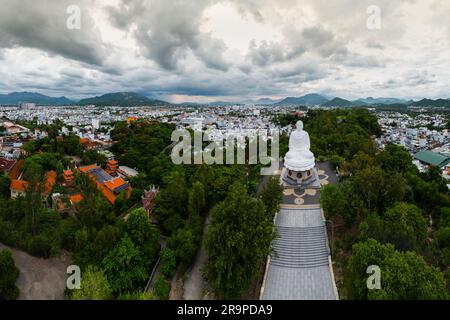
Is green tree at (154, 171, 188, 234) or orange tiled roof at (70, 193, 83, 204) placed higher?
green tree at (154, 171, 188, 234)

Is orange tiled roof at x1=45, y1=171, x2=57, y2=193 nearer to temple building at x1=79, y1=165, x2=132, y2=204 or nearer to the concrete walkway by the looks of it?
temple building at x1=79, y1=165, x2=132, y2=204

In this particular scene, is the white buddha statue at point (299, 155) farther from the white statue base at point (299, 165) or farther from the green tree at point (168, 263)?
the green tree at point (168, 263)

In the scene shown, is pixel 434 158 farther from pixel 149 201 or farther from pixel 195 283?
pixel 195 283

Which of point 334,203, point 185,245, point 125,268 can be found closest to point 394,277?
point 334,203

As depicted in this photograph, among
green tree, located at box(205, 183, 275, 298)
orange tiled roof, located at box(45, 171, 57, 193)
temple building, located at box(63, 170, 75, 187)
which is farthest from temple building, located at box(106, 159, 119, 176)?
green tree, located at box(205, 183, 275, 298)

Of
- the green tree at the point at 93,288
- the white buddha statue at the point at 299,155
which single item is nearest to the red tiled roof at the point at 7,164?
the green tree at the point at 93,288
